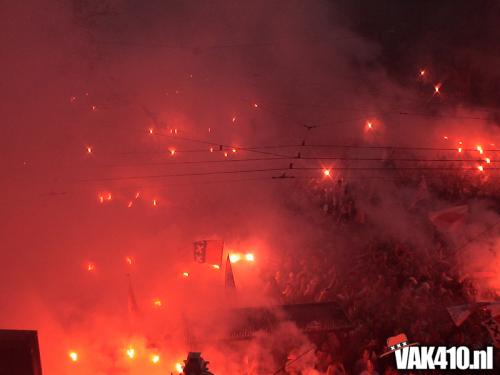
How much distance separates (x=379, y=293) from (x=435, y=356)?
2.21 metres

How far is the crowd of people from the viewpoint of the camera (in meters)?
9.50

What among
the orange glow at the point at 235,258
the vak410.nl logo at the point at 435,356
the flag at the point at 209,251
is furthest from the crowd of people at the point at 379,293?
the flag at the point at 209,251

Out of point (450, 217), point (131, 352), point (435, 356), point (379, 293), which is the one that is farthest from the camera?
point (450, 217)

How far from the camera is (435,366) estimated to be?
9.10 meters

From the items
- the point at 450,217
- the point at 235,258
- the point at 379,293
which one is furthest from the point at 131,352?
the point at 450,217

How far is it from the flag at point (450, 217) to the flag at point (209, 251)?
22.4 ft

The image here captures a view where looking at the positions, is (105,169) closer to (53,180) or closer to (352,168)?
(53,180)

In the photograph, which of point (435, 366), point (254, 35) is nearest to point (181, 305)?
point (435, 366)

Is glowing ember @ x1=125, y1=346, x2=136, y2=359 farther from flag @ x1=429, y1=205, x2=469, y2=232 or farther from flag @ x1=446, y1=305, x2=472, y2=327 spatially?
flag @ x1=429, y1=205, x2=469, y2=232

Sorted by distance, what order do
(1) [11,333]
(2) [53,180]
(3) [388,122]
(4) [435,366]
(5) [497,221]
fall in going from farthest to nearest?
(3) [388,122], (2) [53,180], (5) [497,221], (4) [435,366], (1) [11,333]

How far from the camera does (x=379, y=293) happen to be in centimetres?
1098

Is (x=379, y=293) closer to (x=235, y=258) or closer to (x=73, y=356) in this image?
(x=235, y=258)

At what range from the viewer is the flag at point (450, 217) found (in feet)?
36.3

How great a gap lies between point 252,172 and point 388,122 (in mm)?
8018
